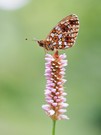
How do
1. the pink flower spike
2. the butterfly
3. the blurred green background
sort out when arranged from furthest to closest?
the blurred green background → the butterfly → the pink flower spike

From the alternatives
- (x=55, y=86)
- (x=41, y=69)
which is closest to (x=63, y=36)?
(x=55, y=86)

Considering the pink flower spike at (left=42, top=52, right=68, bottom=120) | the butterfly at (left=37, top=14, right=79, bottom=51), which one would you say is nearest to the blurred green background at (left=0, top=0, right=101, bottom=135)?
the butterfly at (left=37, top=14, right=79, bottom=51)

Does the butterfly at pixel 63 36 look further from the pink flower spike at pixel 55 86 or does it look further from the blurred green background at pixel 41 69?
the blurred green background at pixel 41 69

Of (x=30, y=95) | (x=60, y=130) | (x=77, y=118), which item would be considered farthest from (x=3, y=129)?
(x=30, y=95)

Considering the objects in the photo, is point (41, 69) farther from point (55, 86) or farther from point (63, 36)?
point (55, 86)

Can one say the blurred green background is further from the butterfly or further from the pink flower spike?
the pink flower spike

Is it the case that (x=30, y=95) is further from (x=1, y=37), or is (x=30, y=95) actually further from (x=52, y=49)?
(x=52, y=49)

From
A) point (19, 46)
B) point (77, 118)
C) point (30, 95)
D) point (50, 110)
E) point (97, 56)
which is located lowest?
point (50, 110)
